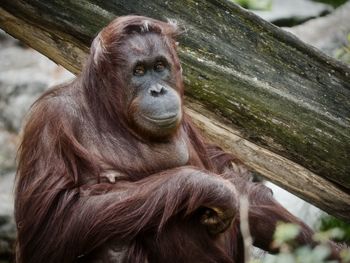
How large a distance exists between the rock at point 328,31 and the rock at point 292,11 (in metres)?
0.11

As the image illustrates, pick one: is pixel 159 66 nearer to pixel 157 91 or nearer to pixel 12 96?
pixel 157 91

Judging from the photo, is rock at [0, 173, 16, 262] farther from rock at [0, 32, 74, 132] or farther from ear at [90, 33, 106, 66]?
ear at [90, 33, 106, 66]

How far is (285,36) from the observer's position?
4.94 metres

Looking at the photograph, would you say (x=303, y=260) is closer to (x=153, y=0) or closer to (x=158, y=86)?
(x=158, y=86)

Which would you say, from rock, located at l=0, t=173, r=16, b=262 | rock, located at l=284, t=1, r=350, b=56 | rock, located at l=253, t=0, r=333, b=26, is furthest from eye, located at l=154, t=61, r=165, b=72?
rock, located at l=253, t=0, r=333, b=26

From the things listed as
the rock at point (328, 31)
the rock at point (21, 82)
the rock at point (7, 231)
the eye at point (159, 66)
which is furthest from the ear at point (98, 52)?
the rock at point (328, 31)

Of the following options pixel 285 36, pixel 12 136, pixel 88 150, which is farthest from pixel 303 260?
pixel 12 136

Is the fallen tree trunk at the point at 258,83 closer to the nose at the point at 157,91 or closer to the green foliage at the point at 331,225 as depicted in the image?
the nose at the point at 157,91

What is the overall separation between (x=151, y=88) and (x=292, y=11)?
17.4 feet

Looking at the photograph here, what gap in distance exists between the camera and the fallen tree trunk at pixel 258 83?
16.0 feet

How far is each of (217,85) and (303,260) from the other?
6.98 feet

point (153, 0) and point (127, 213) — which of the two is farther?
point (153, 0)

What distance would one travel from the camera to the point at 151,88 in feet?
14.9

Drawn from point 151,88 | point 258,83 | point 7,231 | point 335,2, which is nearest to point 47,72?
point 7,231
